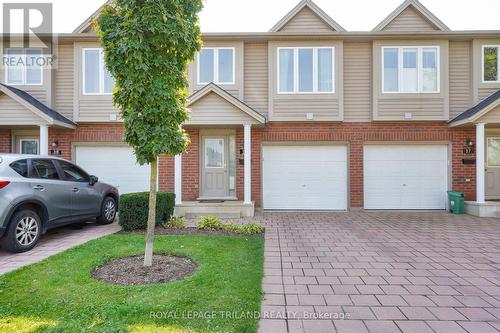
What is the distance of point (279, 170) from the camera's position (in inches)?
420

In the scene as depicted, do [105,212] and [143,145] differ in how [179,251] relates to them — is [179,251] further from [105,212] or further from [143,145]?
[105,212]

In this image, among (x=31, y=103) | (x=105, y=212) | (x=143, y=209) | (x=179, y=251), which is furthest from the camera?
(x=31, y=103)

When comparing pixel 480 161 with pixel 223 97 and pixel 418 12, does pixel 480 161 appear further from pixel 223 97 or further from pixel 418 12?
pixel 223 97

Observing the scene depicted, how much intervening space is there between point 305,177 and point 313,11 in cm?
591

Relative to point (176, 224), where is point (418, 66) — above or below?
above

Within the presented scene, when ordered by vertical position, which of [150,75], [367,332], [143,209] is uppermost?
[150,75]

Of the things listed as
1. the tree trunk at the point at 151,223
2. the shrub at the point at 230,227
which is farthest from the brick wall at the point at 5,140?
the tree trunk at the point at 151,223

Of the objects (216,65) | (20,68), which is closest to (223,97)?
(216,65)

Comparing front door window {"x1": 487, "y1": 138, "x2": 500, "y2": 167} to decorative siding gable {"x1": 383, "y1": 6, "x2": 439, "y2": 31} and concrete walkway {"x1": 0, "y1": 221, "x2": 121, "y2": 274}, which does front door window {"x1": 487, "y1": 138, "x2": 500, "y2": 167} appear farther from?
concrete walkway {"x1": 0, "y1": 221, "x2": 121, "y2": 274}

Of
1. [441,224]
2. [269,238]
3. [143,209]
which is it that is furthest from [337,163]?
[143,209]

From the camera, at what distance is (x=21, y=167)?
5578mm

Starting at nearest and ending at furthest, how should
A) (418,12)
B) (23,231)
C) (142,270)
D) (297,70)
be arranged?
(142,270) < (23,231) < (297,70) < (418,12)

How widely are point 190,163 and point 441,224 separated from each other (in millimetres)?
7944

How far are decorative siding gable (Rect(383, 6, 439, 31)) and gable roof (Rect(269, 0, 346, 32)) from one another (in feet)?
6.29
